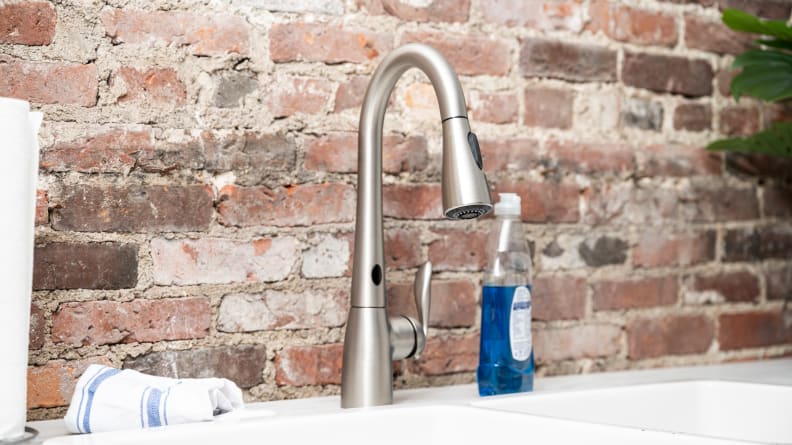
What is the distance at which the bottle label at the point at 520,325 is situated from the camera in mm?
1169

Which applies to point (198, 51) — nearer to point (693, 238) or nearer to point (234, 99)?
point (234, 99)

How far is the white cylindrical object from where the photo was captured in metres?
0.86

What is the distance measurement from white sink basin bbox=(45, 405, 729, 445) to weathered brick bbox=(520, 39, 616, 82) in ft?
2.00

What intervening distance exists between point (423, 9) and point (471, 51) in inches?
3.9

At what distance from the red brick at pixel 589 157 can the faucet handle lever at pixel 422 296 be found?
1.28 feet

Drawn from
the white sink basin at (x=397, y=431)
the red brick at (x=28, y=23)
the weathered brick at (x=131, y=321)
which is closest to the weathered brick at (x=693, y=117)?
the white sink basin at (x=397, y=431)

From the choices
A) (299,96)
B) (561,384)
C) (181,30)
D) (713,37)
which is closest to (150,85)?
(181,30)

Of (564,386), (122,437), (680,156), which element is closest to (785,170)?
(680,156)

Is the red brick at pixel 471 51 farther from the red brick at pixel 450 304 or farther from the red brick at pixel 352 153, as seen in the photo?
the red brick at pixel 450 304

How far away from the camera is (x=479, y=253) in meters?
1.34

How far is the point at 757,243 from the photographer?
5.27 feet

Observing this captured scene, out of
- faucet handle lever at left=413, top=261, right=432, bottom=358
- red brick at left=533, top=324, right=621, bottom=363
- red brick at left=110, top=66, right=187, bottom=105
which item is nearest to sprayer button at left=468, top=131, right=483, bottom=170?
faucet handle lever at left=413, top=261, right=432, bottom=358

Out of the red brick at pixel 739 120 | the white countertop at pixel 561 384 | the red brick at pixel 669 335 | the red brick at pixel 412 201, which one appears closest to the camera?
the white countertop at pixel 561 384

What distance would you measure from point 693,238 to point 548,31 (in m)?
0.45
